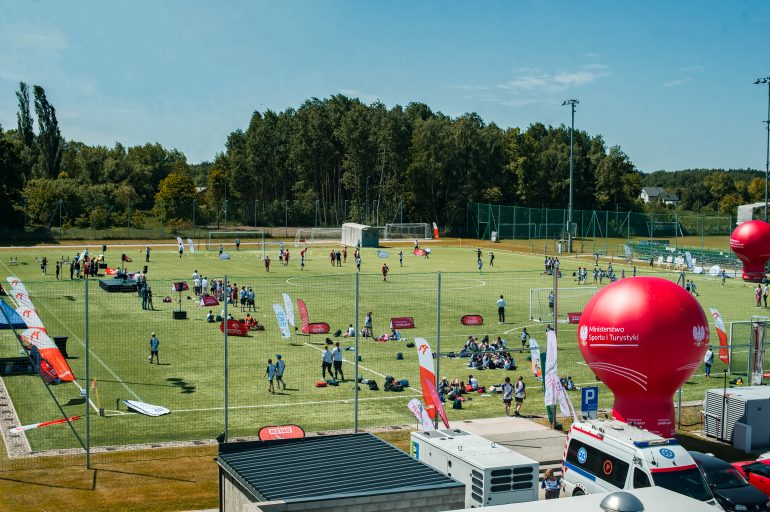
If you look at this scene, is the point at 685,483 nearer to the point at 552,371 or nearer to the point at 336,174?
the point at 552,371

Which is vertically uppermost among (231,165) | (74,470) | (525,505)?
(231,165)

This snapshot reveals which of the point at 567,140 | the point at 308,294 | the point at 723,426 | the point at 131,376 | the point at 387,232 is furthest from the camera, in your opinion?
the point at 567,140

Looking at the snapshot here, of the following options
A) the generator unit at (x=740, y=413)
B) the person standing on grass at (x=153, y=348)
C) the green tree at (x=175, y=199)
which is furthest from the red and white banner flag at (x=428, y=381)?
the green tree at (x=175, y=199)

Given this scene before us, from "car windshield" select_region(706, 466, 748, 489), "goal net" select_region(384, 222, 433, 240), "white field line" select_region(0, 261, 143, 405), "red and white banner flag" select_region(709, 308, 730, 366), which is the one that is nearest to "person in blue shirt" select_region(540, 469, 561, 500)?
"car windshield" select_region(706, 466, 748, 489)

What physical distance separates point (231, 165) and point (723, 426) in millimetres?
112115

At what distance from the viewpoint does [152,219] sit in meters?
113

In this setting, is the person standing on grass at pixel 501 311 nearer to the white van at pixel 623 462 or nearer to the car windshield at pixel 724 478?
the white van at pixel 623 462

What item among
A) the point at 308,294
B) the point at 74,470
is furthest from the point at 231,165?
the point at 74,470

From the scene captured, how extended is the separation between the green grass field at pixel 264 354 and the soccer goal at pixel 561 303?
2.59 ft

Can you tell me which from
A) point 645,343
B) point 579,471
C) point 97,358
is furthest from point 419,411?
point 97,358

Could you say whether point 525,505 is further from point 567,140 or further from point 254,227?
point 567,140

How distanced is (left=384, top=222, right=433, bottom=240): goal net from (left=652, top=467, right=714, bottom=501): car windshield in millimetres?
86387

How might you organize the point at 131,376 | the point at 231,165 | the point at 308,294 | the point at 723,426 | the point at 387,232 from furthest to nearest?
the point at 231,165
the point at 387,232
the point at 308,294
the point at 131,376
the point at 723,426

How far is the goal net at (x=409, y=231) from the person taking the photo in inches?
4037
